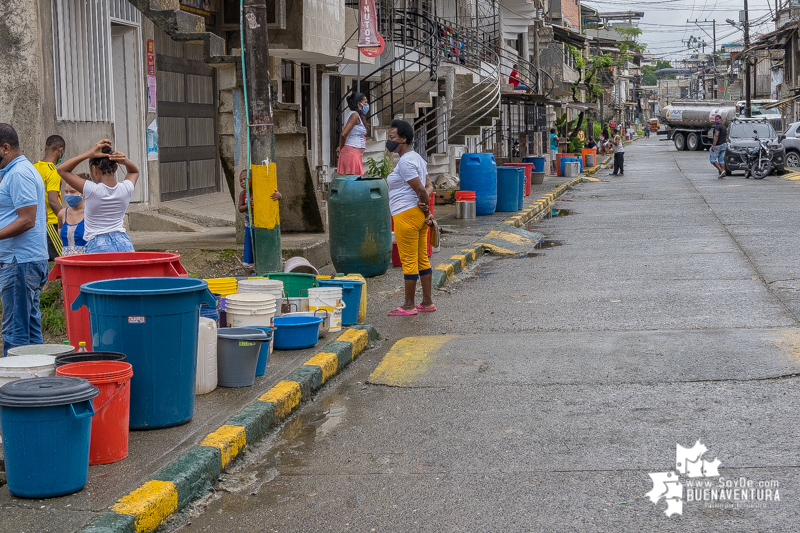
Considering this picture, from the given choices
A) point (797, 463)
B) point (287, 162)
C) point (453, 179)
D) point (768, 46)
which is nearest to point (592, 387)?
point (797, 463)

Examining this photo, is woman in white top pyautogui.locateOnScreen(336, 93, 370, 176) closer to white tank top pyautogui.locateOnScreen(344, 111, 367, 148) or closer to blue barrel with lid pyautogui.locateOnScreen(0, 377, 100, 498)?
white tank top pyautogui.locateOnScreen(344, 111, 367, 148)

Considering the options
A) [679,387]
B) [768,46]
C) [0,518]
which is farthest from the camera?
[768,46]

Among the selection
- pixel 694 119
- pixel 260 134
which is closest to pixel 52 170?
pixel 260 134

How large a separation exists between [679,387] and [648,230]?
417 inches

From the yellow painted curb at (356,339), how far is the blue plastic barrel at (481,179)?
34.9 ft

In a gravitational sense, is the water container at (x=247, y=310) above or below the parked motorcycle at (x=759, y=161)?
below

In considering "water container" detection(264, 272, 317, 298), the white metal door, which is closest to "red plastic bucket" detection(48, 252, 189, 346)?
"water container" detection(264, 272, 317, 298)

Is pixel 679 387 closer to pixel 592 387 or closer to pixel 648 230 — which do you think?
pixel 592 387

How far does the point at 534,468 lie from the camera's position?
16.2 ft

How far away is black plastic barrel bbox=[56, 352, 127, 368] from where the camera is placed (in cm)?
497

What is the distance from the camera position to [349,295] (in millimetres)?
8539

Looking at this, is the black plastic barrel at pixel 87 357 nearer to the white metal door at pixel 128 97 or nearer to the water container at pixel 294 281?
the water container at pixel 294 281

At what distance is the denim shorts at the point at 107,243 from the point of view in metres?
7.04

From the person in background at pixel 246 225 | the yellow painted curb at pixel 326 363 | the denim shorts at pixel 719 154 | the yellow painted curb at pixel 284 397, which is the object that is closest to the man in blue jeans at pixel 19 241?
the yellow painted curb at pixel 284 397
